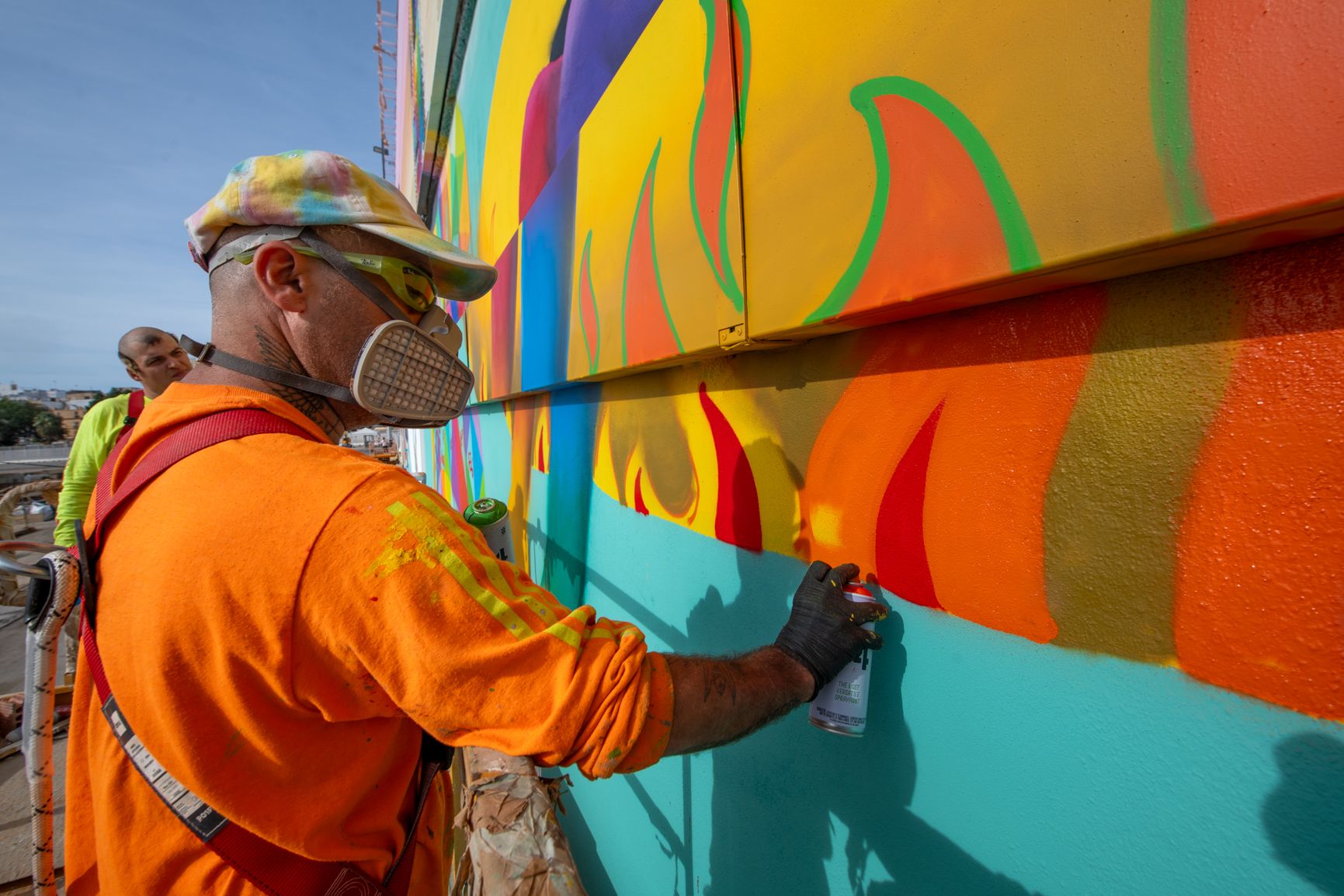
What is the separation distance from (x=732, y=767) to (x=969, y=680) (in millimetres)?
1057

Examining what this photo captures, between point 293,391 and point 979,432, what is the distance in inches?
59.9

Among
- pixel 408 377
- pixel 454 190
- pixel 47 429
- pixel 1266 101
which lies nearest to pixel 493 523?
pixel 408 377

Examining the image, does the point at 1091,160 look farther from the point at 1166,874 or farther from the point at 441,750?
the point at 441,750

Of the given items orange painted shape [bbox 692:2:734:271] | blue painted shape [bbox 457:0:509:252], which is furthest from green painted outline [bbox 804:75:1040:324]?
blue painted shape [bbox 457:0:509:252]

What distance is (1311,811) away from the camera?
695 millimetres

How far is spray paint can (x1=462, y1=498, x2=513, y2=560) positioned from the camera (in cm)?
297

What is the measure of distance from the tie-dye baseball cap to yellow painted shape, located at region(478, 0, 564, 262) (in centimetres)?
194

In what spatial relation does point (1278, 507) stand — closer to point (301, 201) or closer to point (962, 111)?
point (962, 111)

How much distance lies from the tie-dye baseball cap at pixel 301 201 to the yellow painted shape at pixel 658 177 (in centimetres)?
67

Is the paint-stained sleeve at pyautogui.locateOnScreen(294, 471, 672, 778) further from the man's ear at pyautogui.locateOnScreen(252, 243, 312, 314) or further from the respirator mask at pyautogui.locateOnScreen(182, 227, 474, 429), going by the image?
the man's ear at pyautogui.locateOnScreen(252, 243, 312, 314)

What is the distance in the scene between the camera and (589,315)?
7.96ft

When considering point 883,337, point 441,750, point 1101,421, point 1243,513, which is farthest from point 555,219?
point 1243,513

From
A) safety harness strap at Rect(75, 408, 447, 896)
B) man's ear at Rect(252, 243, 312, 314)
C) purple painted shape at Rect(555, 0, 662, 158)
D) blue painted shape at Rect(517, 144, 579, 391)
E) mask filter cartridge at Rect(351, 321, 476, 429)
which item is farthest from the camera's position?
blue painted shape at Rect(517, 144, 579, 391)

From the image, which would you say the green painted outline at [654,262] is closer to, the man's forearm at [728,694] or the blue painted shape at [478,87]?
the man's forearm at [728,694]
